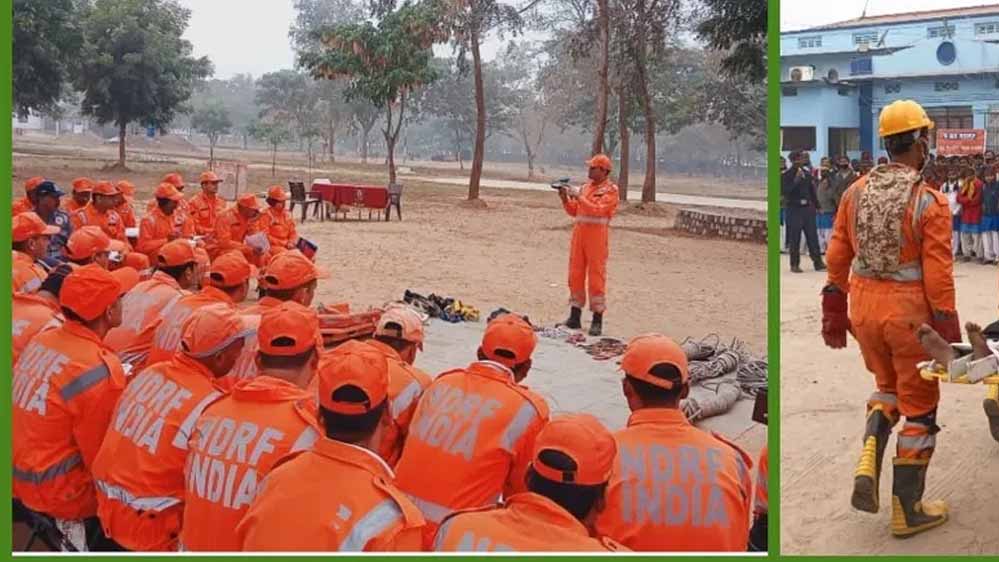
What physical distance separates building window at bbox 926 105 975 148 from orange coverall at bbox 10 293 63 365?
2164cm

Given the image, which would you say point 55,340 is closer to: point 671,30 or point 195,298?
point 195,298

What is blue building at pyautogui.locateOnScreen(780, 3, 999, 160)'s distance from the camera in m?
22.2

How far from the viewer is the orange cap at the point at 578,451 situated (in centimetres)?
225

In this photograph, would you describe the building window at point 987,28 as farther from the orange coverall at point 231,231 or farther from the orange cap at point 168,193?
the orange cap at point 168,193

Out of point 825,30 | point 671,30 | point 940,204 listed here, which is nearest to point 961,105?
point 825,30

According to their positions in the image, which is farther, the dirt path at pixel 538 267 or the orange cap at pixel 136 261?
the dirt path at pixel 538 267

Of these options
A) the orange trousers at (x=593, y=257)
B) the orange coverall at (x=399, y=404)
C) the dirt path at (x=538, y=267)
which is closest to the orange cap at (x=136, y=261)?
the dirt path at (x=538, y=267)

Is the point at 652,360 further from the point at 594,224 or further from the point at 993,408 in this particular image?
the point at 594,224

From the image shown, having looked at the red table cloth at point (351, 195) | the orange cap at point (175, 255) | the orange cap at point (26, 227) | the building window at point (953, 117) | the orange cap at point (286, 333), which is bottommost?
the orange cap at point (286, 333)

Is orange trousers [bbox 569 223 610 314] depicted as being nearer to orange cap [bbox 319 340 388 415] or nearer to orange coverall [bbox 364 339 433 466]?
orange coverall [bbox 364 339 433 466]

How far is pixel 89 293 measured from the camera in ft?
11.5

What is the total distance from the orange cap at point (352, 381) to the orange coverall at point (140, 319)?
219 cm

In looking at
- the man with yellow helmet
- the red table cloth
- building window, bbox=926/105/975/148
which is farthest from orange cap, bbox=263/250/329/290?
building window, bbox=926/105/975/148

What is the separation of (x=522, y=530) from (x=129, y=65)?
3010 cm
